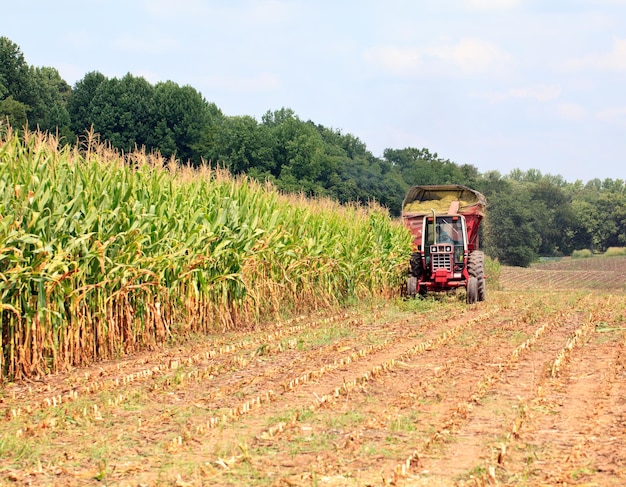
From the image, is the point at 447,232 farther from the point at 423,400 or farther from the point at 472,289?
the point at 423,400

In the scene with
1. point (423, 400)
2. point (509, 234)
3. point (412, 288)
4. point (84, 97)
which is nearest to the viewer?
point (423, 400)

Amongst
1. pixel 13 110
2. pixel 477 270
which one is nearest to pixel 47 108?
pixel 13 110

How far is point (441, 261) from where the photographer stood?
61.0ft

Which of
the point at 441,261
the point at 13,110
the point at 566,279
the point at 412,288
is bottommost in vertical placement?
the point at 566,279

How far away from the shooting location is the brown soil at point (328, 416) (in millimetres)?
5246

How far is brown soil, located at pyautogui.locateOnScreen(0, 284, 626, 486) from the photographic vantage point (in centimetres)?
525

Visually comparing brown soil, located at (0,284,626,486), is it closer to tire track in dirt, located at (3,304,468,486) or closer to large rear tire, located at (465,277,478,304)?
tire track in dirt, located at (3,304,468,486)

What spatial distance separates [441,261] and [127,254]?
10.2m

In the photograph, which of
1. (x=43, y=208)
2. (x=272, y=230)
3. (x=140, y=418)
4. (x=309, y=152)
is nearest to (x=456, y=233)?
(x=272, y=230)

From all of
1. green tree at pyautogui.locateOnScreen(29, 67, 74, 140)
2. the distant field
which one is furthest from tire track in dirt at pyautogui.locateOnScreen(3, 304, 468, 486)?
green tree at pyautogui.locateOnScreen(29, 67, 74, 140)

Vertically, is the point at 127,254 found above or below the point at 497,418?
above

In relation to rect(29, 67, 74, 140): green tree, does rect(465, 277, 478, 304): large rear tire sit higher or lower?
lower

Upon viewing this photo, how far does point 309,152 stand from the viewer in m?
58.1

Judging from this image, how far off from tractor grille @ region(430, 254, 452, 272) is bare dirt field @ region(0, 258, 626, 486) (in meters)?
6.85
